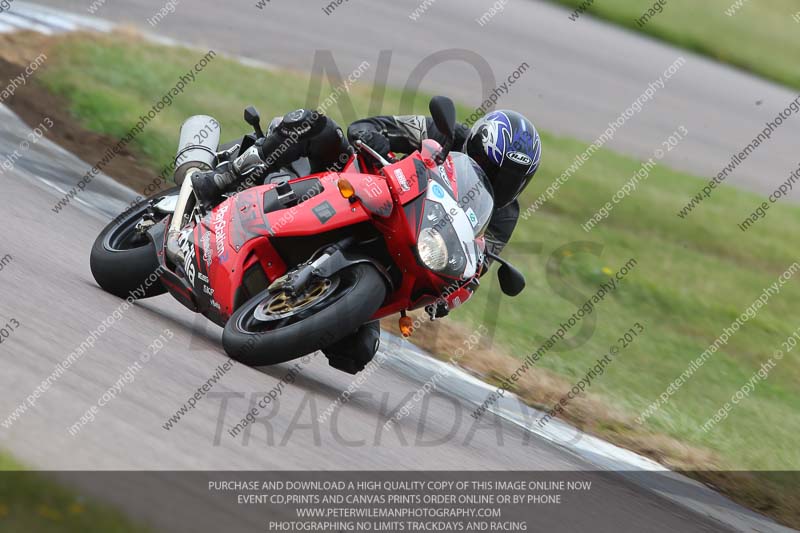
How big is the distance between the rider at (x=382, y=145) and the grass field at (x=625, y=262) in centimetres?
217

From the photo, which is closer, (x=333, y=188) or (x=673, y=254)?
(x=333, y=188)

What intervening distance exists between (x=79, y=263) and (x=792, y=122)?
2003 cm

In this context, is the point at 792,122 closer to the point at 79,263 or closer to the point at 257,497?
the point at 79,263

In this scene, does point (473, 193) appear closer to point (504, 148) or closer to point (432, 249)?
point (504, 148)

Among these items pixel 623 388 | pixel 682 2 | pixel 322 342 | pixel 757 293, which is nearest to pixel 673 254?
pixel 757 293

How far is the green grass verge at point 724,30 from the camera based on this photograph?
87.9 ft

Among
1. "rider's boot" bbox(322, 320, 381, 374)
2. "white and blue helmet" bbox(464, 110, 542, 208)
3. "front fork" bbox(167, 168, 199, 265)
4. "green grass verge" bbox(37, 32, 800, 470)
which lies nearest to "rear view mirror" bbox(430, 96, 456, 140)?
"white and blue helmet" bbox(464, 110, 542, 208)

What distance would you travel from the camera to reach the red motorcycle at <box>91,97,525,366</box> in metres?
5.89

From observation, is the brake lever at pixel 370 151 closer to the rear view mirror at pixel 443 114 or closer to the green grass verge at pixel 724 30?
the rear view mirror at pixel 443 114

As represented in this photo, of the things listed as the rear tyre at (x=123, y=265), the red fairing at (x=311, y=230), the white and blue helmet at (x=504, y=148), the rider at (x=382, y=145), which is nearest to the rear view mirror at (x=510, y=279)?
the red fairing at (x=311, y=230)

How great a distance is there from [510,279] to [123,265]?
240 cm

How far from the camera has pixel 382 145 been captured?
660 centimetres

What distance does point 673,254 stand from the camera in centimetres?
1520

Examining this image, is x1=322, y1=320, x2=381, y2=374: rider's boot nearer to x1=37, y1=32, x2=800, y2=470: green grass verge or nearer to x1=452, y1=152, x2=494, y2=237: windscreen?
x1=452, y1=152, x2=494, y2=237: windscreen
